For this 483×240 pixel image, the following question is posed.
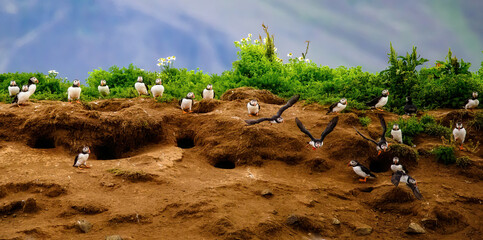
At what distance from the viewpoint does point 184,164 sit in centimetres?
1050

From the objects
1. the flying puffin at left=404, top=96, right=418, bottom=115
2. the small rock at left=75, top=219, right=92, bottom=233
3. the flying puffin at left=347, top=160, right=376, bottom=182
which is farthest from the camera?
the flying puffin at left=404, top=96, right=418, bottom=115

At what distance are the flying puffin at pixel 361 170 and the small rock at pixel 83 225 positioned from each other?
233 inches

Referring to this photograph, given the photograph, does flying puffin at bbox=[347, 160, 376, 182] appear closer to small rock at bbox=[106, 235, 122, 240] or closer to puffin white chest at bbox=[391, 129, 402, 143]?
puffin white chest at bbox=[391, 129, 402, 143]

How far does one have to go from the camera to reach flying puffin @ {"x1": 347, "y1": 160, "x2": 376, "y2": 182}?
10266 mm

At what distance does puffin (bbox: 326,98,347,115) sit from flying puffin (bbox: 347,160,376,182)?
2.52 meters

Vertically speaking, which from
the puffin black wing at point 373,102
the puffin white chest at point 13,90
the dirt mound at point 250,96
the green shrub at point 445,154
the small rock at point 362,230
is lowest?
the small rock at point 362,230

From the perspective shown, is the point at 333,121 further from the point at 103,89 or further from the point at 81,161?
the point at 103,89

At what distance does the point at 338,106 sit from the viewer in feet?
41.1

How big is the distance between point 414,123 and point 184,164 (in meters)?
6.81

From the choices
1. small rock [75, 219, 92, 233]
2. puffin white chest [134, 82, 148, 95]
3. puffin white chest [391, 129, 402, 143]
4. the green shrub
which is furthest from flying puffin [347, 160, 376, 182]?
puffin white chest [134, 82, 148, 95]

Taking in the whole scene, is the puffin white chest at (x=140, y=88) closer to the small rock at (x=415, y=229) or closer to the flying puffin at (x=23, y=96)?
the flying puffin at (x=23, y=96)

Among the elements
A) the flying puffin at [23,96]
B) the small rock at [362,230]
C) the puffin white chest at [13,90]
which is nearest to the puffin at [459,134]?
the small rock at [362,230]

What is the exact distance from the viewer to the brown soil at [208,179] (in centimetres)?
824

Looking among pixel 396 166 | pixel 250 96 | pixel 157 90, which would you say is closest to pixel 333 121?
Result: pixel 396 166
